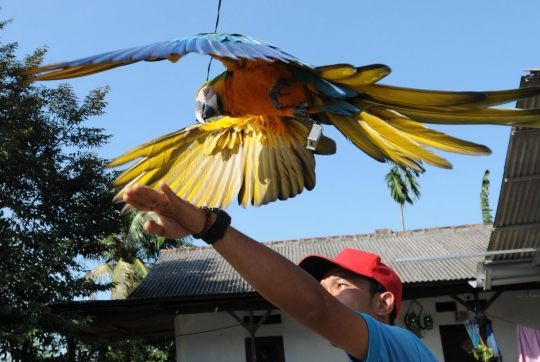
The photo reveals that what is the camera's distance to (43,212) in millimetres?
9094

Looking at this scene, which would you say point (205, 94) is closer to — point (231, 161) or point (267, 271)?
point (231, 161)

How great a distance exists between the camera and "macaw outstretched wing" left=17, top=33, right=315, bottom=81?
1.37 m

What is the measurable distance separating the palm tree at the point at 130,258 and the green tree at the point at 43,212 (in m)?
5.40

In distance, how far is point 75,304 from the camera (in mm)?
8469

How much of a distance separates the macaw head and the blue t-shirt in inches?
51.5

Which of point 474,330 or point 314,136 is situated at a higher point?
point 314,136

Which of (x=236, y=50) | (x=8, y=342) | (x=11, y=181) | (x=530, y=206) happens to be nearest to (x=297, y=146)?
(x=236, y=50)

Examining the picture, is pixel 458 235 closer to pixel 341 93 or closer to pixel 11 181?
pixel 11 181

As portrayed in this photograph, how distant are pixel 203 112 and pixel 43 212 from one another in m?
7.50

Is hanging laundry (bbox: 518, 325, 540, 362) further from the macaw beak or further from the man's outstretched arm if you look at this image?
the man's outstretched arm

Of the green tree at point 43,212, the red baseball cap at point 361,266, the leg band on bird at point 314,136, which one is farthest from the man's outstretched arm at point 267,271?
the green tree at point 43,212

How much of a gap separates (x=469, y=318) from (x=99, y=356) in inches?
234

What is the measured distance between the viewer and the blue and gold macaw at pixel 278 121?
70.4 inches

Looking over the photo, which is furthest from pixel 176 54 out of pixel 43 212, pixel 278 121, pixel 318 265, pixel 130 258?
pixel 130 258
